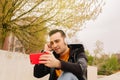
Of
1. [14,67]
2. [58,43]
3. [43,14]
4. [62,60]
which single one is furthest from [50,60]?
[43,14]

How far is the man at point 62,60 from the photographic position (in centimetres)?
226

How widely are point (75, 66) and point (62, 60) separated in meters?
0.12

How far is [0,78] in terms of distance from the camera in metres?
4.92

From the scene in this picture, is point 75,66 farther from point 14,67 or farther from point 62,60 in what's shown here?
point 14,67

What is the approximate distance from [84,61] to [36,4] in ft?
14.5

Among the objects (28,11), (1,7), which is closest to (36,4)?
(28,11)

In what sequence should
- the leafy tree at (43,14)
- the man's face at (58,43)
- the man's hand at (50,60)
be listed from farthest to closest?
the leafy tree at (43,14), the man's face at (58,43), the man's hand at (50,60)

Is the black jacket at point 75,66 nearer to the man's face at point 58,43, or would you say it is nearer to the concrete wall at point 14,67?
the man's face at point 58,43

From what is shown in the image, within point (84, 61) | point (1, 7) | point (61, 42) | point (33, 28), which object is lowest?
point (84, 61)

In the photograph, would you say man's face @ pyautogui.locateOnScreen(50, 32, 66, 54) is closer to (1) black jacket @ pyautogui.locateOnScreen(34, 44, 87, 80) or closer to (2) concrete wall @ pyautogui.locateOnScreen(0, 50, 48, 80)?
(1) black jacket @ pyautogui.locateOnScreen(34, 44, 87, 80)

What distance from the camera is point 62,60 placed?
2424mm

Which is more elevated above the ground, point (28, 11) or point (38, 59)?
point (28, 11)

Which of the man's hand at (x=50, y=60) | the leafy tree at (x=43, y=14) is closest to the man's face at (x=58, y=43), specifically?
the man's hand at (x=50, y=60)

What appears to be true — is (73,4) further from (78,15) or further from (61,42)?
(61,42)
